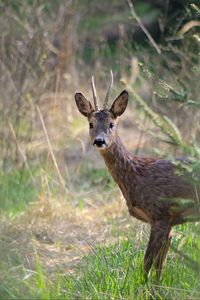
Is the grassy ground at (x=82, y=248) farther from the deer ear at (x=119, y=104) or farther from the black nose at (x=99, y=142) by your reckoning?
the deer ear at (x=119, y=104)

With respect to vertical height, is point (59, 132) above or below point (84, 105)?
below

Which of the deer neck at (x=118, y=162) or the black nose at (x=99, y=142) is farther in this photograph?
the deer neck at (x=118, y=162)

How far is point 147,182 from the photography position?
6457mm

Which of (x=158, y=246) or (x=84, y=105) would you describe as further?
(x=84, y=105)

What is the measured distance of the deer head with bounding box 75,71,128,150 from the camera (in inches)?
255

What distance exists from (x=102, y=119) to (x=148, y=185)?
0.67 meters

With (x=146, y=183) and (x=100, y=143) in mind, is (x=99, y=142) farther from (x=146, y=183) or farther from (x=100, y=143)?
(x=146, y=183)

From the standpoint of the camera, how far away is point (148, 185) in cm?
644

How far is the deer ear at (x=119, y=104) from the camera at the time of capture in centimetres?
679

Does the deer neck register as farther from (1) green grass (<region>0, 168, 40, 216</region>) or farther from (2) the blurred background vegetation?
(1) green grass (<region>0, 168, 40, 216</region>)

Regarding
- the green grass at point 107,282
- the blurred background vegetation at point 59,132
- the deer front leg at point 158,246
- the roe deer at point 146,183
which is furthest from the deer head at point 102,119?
the green grass at point 107,282

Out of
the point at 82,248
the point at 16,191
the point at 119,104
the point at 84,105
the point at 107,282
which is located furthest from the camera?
the point at 16,191

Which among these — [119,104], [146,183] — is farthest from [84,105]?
[146,183]

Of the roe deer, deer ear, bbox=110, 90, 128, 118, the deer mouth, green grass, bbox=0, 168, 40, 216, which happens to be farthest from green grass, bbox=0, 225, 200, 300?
green grass, bbox=0, 168, 40, 216
